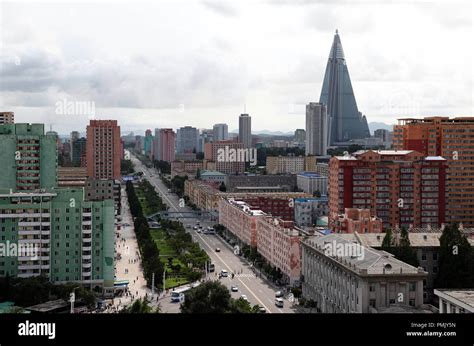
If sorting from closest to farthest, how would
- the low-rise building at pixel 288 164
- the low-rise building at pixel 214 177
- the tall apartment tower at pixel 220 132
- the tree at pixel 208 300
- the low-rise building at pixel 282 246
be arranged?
1. the tree at pixel 208 300
2. the low-rise building at pixel 282 246
3. the low-rise building at pixel 214 177
4. the low-rise building at pixel 288 164
5. the tall apartment tower at pixel 220 132

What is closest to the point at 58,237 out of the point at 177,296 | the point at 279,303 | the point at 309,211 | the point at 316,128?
the point at 177,296

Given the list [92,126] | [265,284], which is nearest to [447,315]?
[265,284]

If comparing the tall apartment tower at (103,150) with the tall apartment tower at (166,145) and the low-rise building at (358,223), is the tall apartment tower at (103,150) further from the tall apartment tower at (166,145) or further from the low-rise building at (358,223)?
the tall apartment tower at (166,145)

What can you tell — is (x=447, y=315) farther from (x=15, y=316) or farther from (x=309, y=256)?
(x=309, y=256)

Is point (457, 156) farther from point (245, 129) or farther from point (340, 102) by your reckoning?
point (340, 102)

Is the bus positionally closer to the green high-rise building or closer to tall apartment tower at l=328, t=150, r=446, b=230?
the green high-rise building

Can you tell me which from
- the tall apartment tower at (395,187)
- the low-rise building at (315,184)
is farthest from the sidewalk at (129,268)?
the low-rise building at (315,184)
